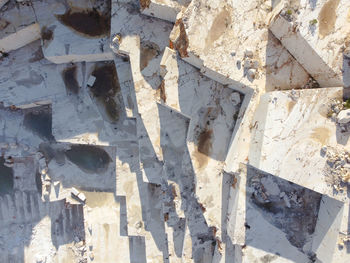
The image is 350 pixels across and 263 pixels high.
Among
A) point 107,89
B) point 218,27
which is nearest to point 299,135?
point 218,27

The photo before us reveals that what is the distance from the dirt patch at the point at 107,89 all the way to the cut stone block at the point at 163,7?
2.96m

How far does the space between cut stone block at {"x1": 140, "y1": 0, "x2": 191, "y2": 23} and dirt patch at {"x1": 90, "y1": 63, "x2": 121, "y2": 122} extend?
2963 millimetres

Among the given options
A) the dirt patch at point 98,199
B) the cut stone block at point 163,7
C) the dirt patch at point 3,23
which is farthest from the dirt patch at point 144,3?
the dirt patch at point 98,199

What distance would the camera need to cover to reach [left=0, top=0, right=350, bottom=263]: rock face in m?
7.73

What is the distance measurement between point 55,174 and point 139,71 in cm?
605

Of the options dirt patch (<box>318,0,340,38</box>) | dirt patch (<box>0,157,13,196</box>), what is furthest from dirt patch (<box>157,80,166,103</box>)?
dirt patch (<box>0,157,13,196</box>)

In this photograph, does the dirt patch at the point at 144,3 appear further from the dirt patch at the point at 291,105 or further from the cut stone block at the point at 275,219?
the cut stone block at the point at 275,219

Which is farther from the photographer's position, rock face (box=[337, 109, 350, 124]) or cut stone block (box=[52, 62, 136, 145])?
cut stone block (box=[52, 62, 136, 145])

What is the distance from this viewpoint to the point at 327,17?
770 centimetres

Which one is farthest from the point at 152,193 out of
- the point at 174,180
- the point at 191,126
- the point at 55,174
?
the point at 55,174

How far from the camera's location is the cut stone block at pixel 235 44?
8.13 metres

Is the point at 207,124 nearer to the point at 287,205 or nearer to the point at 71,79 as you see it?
the point at 287,205

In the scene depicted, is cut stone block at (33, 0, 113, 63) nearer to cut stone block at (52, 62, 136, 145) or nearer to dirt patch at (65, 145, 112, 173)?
cut stone block at (52, 62, 136, 145)

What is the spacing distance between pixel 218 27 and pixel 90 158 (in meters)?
7.82
